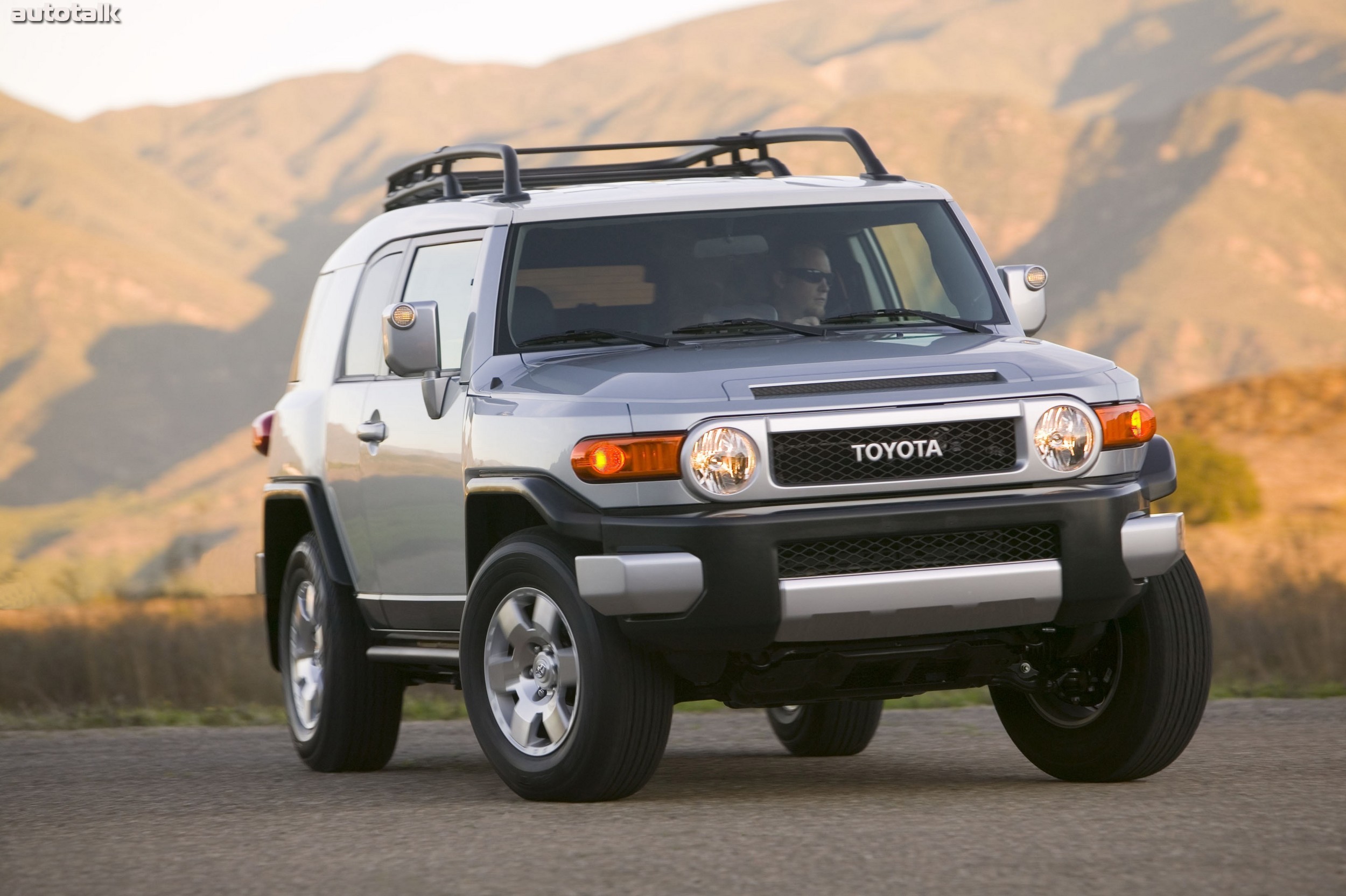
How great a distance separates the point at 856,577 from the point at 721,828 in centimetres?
87

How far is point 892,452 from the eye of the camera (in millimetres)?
6363

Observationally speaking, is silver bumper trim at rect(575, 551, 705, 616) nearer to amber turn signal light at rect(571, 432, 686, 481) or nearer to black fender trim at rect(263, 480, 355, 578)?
amber turn signal light at rect(571, 432, 686, 481)

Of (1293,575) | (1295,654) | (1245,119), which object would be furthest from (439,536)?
(1245,119)

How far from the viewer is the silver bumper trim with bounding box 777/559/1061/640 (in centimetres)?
619

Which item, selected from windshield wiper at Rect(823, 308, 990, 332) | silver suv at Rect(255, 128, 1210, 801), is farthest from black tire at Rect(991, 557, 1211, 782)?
windshield wiper at Rect(823, 308, 990, 332)

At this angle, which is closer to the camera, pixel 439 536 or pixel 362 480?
pixel 439 536

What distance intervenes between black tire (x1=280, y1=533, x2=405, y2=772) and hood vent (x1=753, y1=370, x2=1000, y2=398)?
2892mm

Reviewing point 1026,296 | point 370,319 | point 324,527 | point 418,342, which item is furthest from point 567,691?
point 370,319

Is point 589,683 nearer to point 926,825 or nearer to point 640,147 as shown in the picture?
point 926,825

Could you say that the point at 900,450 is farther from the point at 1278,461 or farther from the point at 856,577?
the point at 1278,461

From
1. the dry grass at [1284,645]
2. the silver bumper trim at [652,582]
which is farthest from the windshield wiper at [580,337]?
the dry grass at [1284,645]

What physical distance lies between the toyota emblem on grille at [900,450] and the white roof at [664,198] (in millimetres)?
1744

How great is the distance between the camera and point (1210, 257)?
118438mm

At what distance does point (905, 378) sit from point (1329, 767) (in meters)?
2.39
